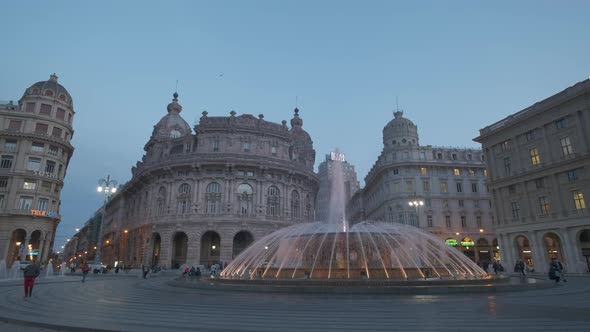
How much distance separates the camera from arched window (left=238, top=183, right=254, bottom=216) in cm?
4831

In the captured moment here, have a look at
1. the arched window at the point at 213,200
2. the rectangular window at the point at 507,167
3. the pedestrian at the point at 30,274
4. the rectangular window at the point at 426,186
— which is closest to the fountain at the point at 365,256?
the pedestrian at the point at 30,274

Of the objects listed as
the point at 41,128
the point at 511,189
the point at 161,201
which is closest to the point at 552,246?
the point at 511,189

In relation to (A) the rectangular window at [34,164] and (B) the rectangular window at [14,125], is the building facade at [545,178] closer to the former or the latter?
(A) the rectangular window at [34,164]

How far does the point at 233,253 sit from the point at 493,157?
34.8 m

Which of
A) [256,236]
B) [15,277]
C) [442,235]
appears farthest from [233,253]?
[442,235]

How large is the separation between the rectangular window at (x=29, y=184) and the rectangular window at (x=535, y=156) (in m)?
61.6

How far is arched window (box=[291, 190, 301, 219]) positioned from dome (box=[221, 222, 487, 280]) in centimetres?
3364

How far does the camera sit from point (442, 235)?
51531 mm

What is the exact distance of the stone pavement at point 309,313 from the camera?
297 inches

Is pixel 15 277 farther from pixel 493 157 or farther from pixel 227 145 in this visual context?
pixel 493 157

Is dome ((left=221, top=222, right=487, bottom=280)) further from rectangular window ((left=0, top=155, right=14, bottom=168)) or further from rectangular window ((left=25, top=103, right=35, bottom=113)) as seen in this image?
rectangular window ((left=25, top=103, right=35, bottom=113))

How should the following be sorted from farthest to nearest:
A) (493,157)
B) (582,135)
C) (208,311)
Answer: (493,157), (582,135), (208,311)

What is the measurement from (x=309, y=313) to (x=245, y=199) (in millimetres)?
40153

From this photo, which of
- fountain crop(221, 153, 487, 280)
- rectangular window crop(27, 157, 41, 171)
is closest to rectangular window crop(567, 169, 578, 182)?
fountain crop(221, 153, 487, 280)
